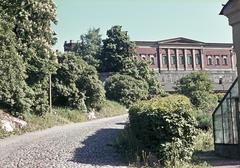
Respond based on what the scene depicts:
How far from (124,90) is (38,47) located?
2305 centimetres

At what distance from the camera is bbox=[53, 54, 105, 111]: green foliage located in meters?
39.2

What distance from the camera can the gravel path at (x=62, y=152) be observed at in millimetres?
16788

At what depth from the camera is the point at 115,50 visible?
7038 centimetres

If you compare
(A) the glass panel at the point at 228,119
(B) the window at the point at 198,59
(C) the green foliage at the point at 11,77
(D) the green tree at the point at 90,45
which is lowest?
(A) the glass panel at the point at 228,119

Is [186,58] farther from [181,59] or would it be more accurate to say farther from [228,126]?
[228,126]

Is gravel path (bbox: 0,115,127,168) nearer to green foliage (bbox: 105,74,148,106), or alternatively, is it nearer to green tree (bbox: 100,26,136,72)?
green foliage (bbox: 105,74,148,106)

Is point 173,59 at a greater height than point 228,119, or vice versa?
point 173,59

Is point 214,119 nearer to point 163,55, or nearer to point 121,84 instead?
point 121,84

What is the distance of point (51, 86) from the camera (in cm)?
3859

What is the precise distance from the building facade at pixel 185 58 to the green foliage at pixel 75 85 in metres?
46.6

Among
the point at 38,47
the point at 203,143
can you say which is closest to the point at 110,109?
the point at 38,47

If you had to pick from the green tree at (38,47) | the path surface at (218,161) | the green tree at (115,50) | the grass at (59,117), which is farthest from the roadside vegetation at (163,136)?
the green tree at (115,50)

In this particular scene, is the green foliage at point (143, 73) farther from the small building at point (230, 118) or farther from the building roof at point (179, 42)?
the small building at point (230, 118)

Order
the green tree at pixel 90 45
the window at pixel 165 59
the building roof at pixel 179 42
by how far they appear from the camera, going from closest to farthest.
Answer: the green tree at pixel 90 45 → the building roof at pixel 179 42 → the window at pixel 165 59
